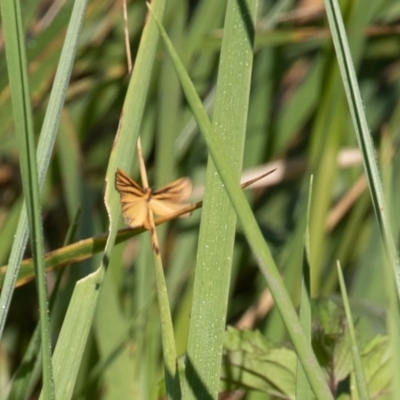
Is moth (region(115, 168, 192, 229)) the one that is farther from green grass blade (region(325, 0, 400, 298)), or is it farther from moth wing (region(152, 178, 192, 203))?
green grass blade (region(325, 0, 400, 298))

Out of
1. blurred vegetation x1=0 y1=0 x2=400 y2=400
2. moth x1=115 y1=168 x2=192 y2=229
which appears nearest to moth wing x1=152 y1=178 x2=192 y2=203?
moth x1=115 y1=168 x2=192 y2=229

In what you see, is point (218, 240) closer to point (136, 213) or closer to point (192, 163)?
point (136, 213)

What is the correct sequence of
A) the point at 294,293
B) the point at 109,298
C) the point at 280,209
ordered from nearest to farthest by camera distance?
1. the point at 109,298
2. the point at 294,293
3. the point at 280,209

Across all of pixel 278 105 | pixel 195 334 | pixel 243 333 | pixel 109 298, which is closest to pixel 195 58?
pixel 278 105

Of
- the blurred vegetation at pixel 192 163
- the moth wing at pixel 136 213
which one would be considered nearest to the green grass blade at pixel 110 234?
the moth wing at pixel 136 213

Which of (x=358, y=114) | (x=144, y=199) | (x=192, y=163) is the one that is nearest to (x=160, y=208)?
(x=144, y=199)

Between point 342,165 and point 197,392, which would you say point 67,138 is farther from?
point 197,392

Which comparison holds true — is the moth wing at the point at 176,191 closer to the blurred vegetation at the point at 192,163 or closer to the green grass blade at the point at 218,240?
the green grass blade at the point at 218,240
